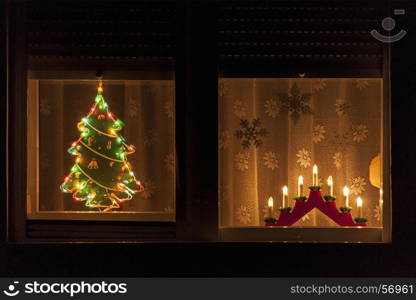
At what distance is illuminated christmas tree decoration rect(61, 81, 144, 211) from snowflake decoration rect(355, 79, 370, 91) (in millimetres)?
1783

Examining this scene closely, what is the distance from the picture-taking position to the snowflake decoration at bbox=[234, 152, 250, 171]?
394 cm

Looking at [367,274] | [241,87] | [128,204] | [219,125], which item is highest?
[241,87]

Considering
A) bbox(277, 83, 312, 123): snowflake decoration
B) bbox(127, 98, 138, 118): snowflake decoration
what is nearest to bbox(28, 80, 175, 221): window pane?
bbox(127, 98, 138, 118): snowflake decoration

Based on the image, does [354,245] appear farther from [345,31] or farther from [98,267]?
[98,267]

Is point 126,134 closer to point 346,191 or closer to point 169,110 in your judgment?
point 169,110

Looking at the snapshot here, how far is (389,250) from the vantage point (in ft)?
11.4

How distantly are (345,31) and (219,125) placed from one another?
3.61ft

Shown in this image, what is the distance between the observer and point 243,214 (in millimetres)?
3928

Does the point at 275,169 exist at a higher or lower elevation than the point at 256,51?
lower

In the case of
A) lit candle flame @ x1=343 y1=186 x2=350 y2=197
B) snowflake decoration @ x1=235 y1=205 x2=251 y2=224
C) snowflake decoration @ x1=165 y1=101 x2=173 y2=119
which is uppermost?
snowflake decoration @ x1=165 y1=101 x2=173 y2=119

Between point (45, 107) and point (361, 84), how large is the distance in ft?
7.90

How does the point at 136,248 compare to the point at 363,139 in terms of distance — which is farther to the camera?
the point at 363,139

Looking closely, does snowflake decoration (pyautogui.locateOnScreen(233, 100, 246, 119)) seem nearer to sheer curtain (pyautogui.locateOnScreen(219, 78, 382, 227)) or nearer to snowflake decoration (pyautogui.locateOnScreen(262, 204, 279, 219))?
sheer curtain (pyautogui.locateOnScreen(219, 78, 382, 227))

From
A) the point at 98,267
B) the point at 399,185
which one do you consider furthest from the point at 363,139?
the point at 98,267
